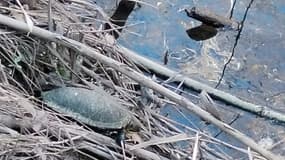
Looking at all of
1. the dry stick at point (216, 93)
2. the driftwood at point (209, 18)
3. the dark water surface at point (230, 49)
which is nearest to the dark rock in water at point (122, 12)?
the dark water surface at point (230, 49)

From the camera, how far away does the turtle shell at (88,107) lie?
2943 mm

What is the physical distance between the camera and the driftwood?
4297 millimetres

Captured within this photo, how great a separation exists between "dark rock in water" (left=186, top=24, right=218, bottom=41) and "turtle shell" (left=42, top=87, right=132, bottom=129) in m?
1.37

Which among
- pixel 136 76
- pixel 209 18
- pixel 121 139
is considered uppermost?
pixel 136 76

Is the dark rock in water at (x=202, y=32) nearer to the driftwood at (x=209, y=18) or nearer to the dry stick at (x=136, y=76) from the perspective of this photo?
the driftwood at (x=209, y=18)

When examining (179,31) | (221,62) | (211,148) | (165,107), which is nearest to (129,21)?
(179,31)

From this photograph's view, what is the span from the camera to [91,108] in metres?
2.96

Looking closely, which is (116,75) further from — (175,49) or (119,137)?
(175,49)

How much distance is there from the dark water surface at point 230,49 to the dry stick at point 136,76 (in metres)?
0.83

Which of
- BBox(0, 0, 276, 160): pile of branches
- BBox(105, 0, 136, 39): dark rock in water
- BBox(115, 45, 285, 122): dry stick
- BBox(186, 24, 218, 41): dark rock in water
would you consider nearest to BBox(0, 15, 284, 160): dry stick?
BBox(0, 0, 276, 160): pile of branches

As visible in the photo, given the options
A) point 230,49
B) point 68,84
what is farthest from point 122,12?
point 68,84

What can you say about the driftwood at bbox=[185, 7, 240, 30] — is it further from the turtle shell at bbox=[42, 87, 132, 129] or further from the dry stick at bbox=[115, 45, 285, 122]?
the turtle shell at bbox=[42, 87, 132, 129]

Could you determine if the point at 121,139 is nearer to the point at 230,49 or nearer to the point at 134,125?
the point at 134,125

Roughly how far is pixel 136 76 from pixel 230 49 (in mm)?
1474
